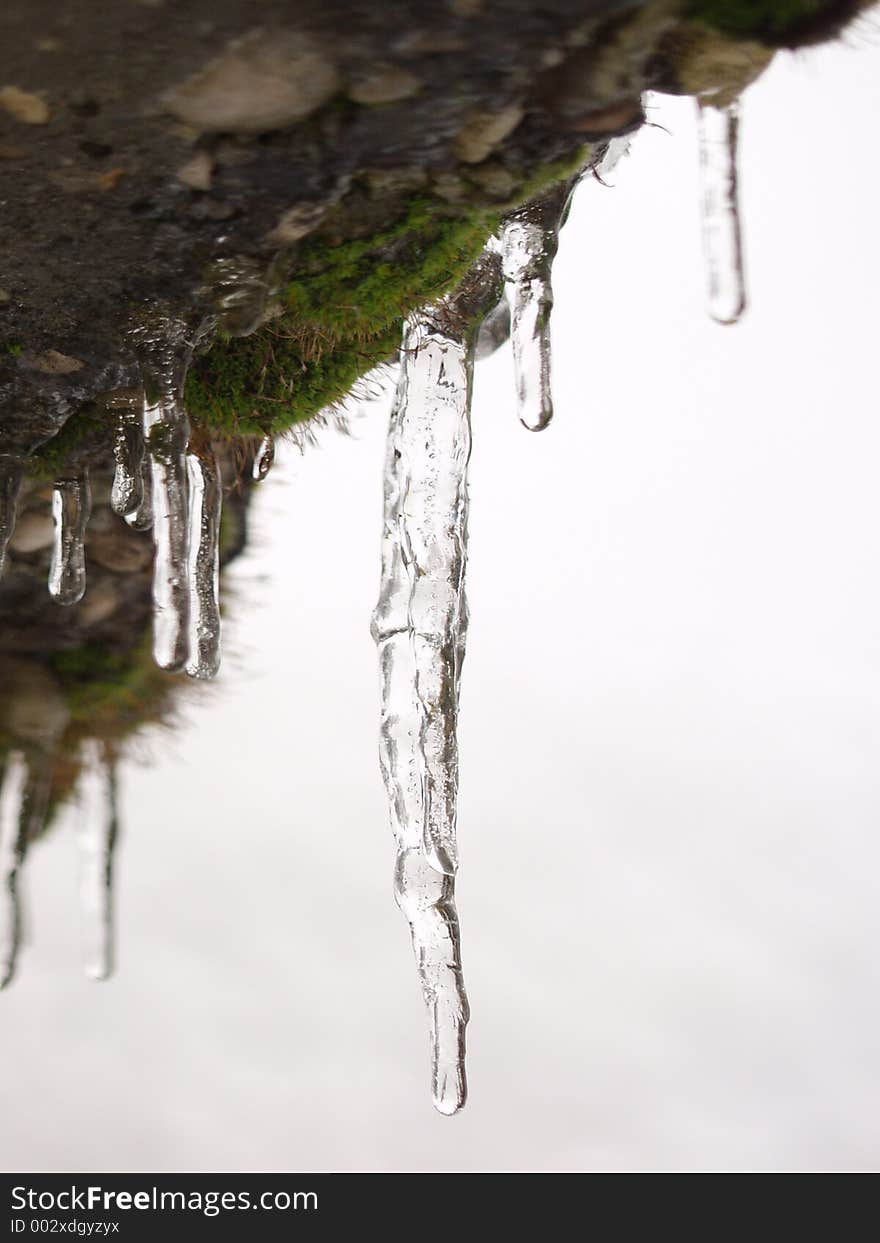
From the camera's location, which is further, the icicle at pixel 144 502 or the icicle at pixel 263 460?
the icicle at pixel 263 460

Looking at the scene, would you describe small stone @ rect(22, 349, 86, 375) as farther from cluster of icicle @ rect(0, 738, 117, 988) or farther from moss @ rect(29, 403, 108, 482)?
cluster of icicle @ rect(0, 738, 117, 988)

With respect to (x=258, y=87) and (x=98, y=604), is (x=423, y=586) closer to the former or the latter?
Result: (x=258, y=87)

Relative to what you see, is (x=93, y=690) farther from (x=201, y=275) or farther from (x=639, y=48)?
(x=639, y=48)

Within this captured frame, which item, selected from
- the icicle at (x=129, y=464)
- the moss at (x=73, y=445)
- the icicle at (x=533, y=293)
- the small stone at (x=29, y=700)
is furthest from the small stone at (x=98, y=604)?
the icicle at (x=533, y=293)

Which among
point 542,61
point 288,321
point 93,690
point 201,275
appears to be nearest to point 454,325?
point 288,321

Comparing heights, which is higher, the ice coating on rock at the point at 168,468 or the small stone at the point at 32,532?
the small stone at the point at 32,532

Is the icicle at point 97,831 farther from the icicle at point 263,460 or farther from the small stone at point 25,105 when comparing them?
the small stone at point 25,105
